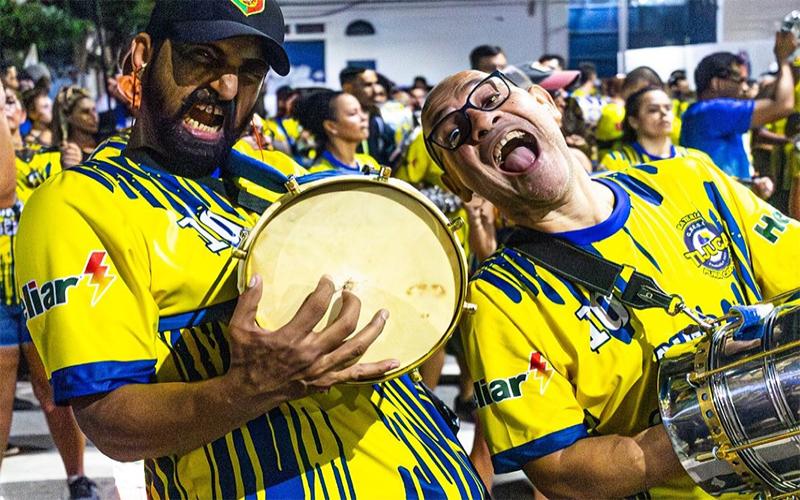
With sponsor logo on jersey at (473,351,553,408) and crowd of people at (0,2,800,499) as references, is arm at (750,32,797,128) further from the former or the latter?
sponsor logo on jersey at (473,351,553,408)

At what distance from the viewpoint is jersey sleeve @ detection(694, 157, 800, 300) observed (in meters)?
2.41

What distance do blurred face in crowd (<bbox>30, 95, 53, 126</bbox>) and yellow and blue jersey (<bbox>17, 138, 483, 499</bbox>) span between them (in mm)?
6384

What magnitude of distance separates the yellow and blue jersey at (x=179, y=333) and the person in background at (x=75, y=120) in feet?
15.9

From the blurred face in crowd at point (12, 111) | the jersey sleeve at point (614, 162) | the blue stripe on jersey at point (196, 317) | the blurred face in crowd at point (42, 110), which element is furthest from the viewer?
the blurred face in crowd at point (42, 110)

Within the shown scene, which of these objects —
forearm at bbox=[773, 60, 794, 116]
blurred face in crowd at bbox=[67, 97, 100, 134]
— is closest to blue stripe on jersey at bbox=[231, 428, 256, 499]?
blurred face in crowd at bbox=[67, 97, 100, 134]

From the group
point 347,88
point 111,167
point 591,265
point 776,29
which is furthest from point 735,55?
point 111,167

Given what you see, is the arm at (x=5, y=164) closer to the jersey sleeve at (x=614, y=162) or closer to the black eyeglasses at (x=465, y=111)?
the black eyeglasses at (x=465, y=111)

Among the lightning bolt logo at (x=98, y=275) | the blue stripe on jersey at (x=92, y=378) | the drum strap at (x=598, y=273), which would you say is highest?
the lightning bolt logo at (x=98, y=275)

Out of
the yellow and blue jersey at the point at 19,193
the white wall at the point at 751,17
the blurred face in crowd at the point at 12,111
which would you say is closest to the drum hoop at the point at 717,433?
the yellow and blue jersey at the point at 19,193

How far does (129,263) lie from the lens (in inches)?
73.4

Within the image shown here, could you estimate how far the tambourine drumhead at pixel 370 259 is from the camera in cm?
185

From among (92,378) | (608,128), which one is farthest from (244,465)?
(608,128)

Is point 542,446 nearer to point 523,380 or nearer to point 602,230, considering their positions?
point 523,380

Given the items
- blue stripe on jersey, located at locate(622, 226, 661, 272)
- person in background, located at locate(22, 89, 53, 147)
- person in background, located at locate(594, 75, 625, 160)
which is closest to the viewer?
blue stripe on jersey, located at locate(622, 226, 661, 272)
